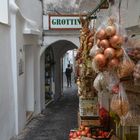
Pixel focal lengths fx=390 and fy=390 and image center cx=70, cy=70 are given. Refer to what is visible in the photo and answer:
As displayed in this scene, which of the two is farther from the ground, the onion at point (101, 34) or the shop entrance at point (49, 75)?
the onion at point (101, 34)

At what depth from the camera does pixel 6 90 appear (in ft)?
34.8

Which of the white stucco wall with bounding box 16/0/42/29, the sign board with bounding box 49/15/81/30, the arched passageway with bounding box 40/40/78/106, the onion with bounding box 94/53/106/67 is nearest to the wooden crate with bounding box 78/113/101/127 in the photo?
the onion with bounding box 94/53/106/67

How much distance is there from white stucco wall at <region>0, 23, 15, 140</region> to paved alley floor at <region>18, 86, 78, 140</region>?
1009 mm

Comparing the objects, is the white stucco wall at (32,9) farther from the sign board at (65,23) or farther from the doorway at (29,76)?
the doorway at (29,76)

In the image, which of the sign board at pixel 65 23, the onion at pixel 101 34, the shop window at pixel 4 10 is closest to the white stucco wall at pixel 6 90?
the shop window at pixel 4 10

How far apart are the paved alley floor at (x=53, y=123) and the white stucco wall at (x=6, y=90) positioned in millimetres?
1009

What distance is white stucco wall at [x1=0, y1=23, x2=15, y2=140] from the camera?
A: 10000 mm

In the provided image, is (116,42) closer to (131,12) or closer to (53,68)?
(131,12)

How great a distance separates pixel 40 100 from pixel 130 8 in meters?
12.9

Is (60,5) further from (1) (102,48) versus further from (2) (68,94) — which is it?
(1) (102,48)

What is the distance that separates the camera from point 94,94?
719 cm

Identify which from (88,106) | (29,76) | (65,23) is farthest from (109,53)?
(65,23)

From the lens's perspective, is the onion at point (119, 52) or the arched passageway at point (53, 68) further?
the arched passageway at point (53, 68)

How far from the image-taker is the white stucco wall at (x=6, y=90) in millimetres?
10000
